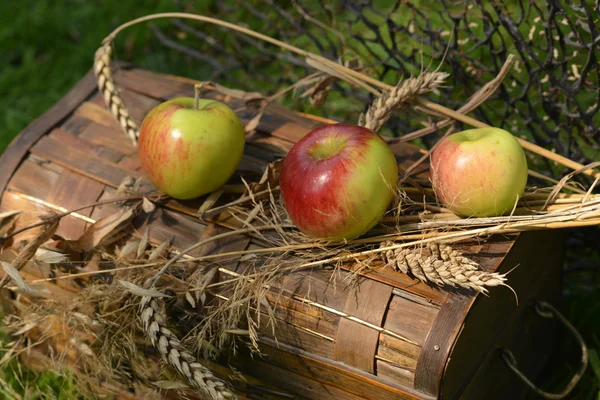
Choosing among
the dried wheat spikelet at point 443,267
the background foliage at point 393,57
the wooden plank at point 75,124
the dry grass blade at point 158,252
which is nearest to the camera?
the dried wheat spikelet at point 443,267

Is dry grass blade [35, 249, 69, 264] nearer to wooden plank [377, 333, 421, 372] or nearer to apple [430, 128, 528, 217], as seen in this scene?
wooden plank [377, 333, 421, 372]

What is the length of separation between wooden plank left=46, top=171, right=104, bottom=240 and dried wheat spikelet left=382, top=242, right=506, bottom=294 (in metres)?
0.68

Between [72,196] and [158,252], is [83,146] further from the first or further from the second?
[158,252]

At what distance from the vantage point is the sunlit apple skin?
1468 mm

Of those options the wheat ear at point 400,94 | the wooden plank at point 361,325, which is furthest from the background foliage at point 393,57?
the wooden plank at point 361,325

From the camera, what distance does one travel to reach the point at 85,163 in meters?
1.69

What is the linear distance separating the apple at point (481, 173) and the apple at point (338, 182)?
0.11 m

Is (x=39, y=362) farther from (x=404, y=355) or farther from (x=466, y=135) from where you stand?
(x=466, y=135)

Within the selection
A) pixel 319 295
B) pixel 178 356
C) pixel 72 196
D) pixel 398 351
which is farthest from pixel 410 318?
pixel 72 196

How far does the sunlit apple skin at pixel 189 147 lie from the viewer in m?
1.47

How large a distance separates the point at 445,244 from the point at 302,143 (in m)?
0.33

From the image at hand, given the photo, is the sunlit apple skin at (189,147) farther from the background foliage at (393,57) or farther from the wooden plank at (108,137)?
the background foliage at (393,57)

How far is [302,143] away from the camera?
1.40m

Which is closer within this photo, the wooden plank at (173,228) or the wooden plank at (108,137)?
the wooden plank at (173,228)
